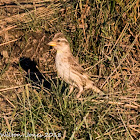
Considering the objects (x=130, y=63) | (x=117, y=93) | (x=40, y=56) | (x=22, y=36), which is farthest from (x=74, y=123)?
(x=22, y=36)

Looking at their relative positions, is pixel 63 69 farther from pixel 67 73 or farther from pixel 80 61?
pixel 80 61

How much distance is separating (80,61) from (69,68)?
964mm

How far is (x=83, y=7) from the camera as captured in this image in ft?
24.1

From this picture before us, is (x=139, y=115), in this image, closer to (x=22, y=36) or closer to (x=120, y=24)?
(x=120, y=24)

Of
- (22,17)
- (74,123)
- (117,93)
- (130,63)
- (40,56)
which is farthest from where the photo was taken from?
(22,17)

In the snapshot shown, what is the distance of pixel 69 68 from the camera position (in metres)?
6.16

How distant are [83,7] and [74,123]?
323 cm

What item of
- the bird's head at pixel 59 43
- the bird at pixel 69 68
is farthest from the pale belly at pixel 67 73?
the bird's head at pixel 59 43

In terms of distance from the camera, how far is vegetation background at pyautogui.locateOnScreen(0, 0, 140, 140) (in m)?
4.98

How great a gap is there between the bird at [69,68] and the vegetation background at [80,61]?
0.61ft

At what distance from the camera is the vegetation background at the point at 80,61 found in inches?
196

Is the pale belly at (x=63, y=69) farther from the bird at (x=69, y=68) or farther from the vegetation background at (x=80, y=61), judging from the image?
the vegetation background at (x=80, y=61)

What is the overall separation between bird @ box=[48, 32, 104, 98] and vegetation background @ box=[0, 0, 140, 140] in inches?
7.3

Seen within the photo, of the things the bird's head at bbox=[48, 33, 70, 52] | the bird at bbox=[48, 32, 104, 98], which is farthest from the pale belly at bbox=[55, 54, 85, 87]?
the bird's head at bbox=[48, 33, 70, 52]
